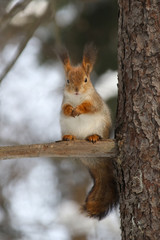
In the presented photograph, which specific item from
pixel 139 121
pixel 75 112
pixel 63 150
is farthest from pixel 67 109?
pixel 139 121

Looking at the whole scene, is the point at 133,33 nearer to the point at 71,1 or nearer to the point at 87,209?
the point at 87,209

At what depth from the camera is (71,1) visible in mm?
3258

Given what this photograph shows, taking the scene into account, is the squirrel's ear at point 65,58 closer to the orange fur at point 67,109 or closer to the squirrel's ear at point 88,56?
the squirrel's ear at point 88,56

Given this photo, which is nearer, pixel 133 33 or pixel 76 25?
pixel 133 33

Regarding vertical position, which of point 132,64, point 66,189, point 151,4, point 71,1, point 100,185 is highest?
point 71,1

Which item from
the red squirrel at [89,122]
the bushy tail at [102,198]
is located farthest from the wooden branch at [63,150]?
the bushy tail at [102,198]

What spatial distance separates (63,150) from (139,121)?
1.14 ft

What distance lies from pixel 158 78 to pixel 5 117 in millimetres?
2109

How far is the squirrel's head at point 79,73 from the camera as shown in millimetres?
2212

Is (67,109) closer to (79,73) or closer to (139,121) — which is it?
(79,73)

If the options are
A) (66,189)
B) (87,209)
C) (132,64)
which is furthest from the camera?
(66,189)

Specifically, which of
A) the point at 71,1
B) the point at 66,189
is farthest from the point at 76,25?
the point at 66,189

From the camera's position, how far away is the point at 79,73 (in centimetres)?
226

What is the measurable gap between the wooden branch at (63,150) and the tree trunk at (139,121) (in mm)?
62
